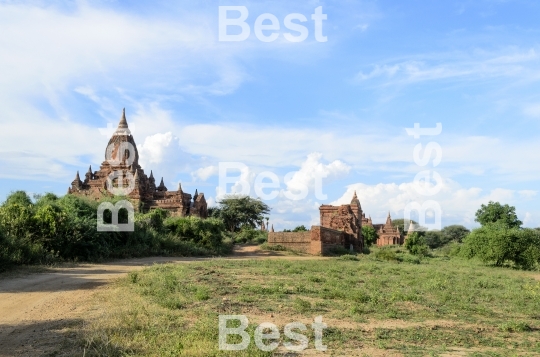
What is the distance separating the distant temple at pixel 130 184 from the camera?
35.3m

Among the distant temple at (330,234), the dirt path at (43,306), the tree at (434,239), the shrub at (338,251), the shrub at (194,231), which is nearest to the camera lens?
the dirt path at (43,306)

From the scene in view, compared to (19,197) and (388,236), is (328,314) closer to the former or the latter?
(19,197)


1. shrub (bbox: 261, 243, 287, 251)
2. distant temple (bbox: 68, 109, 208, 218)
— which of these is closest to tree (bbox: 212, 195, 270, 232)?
distant temple (bbox: 68, 109, 208, 218)

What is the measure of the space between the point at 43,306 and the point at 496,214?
46.8 metres

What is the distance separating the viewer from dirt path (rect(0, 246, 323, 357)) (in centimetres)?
604

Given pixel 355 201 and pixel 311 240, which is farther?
pixel 355 201

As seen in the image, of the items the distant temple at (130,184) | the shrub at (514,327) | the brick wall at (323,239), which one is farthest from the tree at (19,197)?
the shrub at (514,327)

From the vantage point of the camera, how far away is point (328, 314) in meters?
7.72

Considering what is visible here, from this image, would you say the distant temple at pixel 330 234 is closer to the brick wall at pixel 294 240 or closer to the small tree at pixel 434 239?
the brick wall at pixel 294 240

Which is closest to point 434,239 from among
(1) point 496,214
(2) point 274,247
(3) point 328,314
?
(1) point 496,214

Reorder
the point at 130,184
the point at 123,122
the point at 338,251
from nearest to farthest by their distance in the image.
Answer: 1. the point at 338,251
2. the point at 130,184
3. the point at 123,122

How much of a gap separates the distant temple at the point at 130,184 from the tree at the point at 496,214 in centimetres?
2681

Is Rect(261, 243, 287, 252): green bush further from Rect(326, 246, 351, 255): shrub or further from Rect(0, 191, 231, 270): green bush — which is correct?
Rect(0, 191, 231, 270): green bush

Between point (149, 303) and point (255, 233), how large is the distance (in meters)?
28.6
